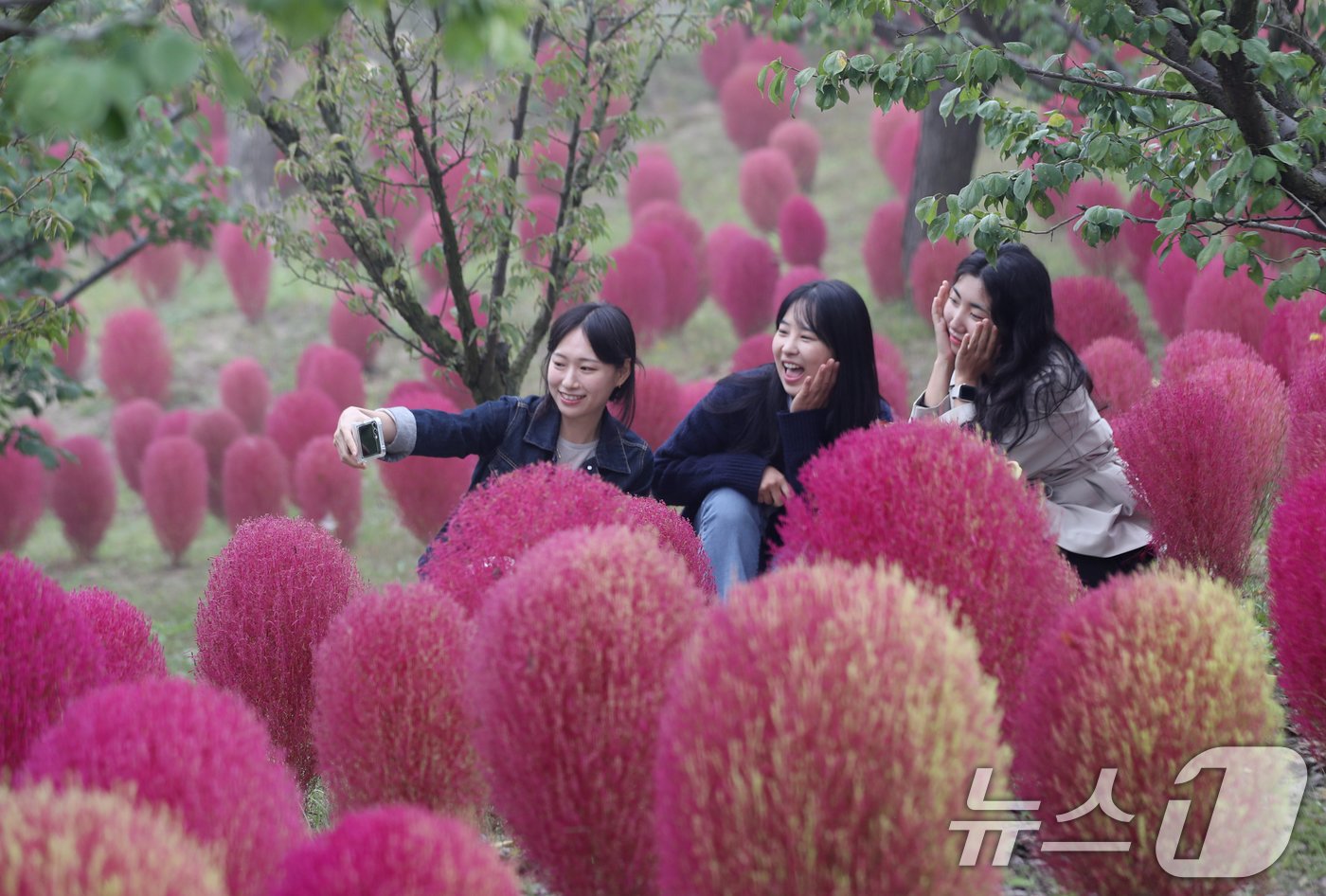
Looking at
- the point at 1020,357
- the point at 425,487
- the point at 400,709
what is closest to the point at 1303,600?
the point at 1020,357

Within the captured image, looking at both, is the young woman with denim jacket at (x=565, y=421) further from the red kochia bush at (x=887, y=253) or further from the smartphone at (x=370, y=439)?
the red kochia bush at (x=887, y=253)

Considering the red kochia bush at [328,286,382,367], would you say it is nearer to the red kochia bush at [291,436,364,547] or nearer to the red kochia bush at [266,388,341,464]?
the red kochia bush at [266,388,341,464]

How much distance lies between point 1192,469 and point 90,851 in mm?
3675

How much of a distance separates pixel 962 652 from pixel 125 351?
46.3ft

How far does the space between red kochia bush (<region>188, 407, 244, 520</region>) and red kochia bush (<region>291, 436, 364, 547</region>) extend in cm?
245

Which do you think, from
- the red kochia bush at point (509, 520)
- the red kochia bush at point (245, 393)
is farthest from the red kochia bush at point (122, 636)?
the red kochia bush at point (245, 393)

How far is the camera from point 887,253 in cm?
1166

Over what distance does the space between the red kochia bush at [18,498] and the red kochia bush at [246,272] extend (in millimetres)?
5133

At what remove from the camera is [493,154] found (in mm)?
4773

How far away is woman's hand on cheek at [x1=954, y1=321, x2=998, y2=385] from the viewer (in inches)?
162

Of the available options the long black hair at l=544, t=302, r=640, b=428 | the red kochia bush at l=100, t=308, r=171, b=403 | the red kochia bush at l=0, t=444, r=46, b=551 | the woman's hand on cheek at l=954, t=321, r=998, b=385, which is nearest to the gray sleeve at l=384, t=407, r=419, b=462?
the long black hair at l=544, t=302, r=640, b=428

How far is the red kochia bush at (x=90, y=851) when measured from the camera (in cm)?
175

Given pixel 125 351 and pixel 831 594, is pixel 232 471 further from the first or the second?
pixel 831 594

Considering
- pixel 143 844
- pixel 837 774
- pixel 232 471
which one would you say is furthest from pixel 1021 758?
pixel 232 471
